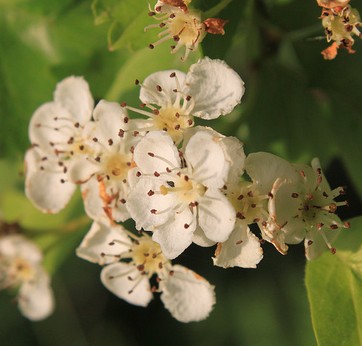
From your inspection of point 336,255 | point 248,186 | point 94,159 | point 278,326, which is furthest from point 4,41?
point 278,326

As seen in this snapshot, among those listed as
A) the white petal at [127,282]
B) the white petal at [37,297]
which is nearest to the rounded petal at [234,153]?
the white petal at [127,282]

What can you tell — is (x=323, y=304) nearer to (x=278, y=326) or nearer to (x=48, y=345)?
(x=278, y=326)

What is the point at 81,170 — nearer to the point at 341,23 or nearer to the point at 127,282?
the point at 127,282

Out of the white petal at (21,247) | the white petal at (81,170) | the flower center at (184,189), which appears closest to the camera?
the flower center at (184,189)

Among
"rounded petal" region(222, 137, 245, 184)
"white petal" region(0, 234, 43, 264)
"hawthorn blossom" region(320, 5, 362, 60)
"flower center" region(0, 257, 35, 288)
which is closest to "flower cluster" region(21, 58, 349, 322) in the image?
"rounded petal" region(222, 137, 245, 184)

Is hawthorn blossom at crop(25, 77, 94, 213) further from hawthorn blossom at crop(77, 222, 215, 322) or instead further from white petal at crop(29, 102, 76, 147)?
hawthorn blossom at crop(77, 222, 215, 322)

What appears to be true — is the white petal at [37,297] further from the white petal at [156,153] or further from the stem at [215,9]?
the stem at [215,9]
